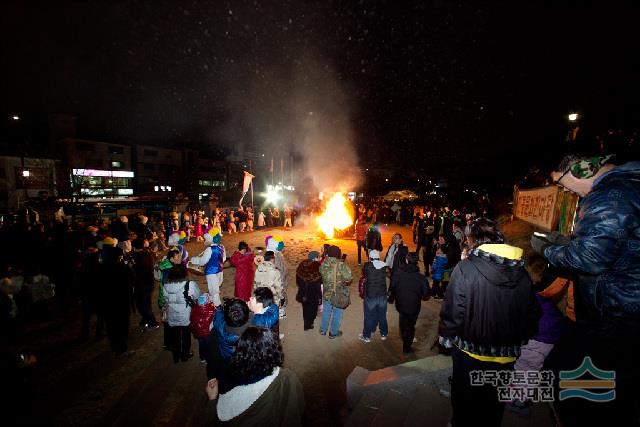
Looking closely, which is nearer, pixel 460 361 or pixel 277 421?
pixel 277 421

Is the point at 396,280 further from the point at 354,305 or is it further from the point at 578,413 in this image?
the point at 578,413

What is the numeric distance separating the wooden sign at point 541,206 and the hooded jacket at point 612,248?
260 inches

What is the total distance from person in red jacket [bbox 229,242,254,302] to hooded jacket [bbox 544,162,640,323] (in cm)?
612

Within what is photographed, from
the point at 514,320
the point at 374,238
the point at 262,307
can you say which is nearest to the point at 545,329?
the point at 514,320

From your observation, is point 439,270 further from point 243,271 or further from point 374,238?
point 243,271

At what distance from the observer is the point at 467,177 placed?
27344mm

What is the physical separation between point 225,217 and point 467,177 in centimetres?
2184

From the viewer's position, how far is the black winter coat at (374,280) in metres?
5.71

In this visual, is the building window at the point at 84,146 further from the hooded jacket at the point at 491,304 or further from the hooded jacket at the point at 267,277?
the hooded jacket at the point at 491,304

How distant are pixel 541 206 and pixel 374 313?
6.29 meters

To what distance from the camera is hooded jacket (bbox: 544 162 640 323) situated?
1848mm

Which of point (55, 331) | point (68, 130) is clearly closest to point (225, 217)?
point (55, 331)

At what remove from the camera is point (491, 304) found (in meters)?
2.57

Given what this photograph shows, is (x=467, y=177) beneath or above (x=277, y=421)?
above
